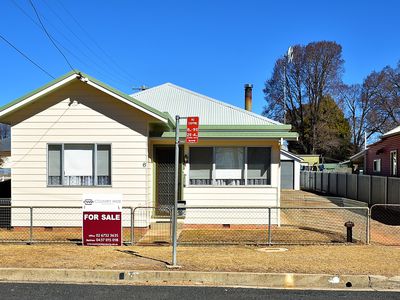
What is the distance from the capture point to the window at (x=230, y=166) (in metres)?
14.3

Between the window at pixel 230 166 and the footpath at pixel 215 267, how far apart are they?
4.22 metres

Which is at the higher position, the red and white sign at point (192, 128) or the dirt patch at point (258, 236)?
the red and white sign at point (192, 128)

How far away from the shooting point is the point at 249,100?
2362 centimetres

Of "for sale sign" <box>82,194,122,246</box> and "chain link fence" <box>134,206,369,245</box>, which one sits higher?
"for sale sign" <box>82,194,122,246</box>

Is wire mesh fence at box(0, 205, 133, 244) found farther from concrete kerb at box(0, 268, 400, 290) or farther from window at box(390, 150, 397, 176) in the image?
window at box(390, 150, 397, 176)

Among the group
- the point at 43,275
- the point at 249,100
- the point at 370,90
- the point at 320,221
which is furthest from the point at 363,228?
the point at 370,90

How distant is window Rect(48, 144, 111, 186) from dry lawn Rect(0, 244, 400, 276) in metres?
2.88

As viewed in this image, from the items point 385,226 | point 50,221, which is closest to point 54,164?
point 50,221

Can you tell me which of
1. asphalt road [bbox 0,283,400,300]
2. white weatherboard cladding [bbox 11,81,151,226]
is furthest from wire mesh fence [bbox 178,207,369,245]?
asphalt road [bbox 0,283,400,300]

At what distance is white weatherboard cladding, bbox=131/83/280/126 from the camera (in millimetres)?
15617

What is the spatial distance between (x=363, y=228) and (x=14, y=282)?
27.8ft

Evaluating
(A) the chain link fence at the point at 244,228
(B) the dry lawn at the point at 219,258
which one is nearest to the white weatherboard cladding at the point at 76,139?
(A) the chain link fence at the point at 244,228

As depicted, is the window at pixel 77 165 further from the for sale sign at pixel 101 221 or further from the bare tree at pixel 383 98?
the bare tree at pixel 383 98

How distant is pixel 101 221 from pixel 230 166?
4.91 m
